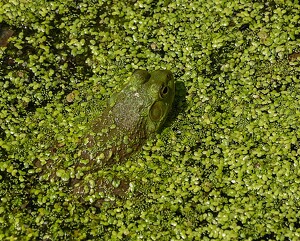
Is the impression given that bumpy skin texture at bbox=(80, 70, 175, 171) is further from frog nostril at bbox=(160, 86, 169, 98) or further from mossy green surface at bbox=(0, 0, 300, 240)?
mossy green surface at bbox=(0, 0, 300, 240)

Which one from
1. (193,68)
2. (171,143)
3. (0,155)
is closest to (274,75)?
(193,68)

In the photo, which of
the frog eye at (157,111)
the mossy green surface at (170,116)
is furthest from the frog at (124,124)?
the mossy green surface at (170,116)

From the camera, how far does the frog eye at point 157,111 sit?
4.84 m

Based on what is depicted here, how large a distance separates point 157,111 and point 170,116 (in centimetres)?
26

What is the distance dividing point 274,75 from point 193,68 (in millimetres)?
698

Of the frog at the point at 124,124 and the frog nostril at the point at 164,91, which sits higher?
the frog nostril at the point at 164,91

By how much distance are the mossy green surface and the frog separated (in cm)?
10

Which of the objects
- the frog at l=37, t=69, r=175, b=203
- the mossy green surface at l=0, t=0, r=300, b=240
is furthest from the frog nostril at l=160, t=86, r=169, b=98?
the mossy green surface at l=0, t=0, r=300, b=240

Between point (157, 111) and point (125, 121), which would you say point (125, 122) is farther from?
point (157, 111)

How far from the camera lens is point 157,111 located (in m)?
4.87

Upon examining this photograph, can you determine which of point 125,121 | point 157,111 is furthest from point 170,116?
point 125,121

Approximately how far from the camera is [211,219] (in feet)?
14.8

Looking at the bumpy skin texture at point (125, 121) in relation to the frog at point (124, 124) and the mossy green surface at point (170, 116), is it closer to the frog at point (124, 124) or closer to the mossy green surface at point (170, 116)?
the frog at point (124, 124)

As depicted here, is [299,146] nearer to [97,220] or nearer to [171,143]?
[171,143]
